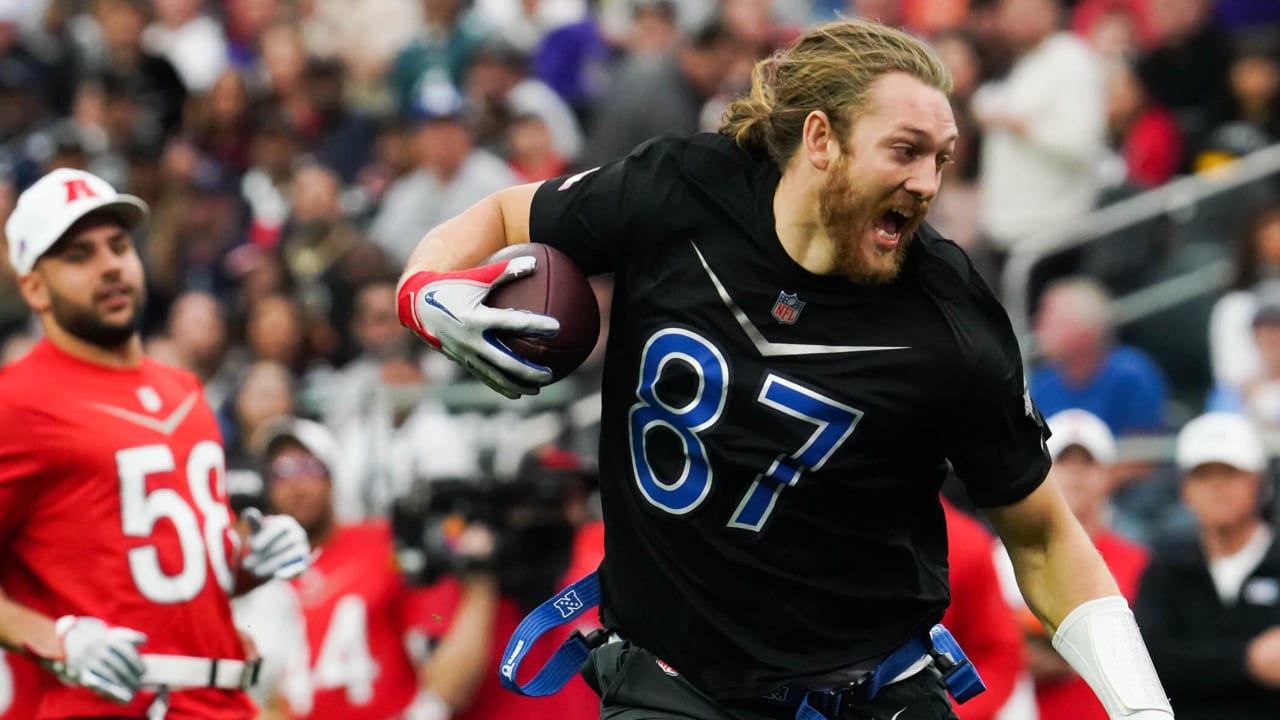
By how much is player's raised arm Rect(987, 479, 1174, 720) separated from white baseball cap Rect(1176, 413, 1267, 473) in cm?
325

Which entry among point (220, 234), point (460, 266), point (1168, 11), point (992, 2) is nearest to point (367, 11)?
point (220, 234)

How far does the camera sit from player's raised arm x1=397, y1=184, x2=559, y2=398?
414cm

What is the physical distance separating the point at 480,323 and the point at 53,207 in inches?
90.2

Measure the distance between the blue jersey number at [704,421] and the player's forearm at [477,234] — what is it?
45 centimetres

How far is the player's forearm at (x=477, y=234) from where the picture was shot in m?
4.45

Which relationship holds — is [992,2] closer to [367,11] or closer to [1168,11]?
[1168,11]

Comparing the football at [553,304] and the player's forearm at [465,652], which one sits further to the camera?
the player's forearm at [465,652]

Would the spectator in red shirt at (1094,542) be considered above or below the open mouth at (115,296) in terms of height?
below

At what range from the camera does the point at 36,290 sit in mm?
5941

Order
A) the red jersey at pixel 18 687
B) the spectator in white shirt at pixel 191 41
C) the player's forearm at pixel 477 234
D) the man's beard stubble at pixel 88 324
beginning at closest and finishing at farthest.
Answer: the player's forearm at pixel 477 234 → the man's beard stubble at pixel 88 324 → the red jersey at pixel 18 687 → the spectator in white shirt at pixel 191 41

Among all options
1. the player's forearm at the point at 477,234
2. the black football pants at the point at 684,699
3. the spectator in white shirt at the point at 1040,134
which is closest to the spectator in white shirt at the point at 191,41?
the spectator in white shirt at the point at 1040,134

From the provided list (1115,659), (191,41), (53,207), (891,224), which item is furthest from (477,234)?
(191,41)

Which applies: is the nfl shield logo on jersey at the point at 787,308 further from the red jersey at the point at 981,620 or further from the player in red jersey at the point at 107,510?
the red jersey at the point at 981,620

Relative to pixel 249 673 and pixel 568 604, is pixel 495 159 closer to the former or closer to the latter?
pixel 249 673
